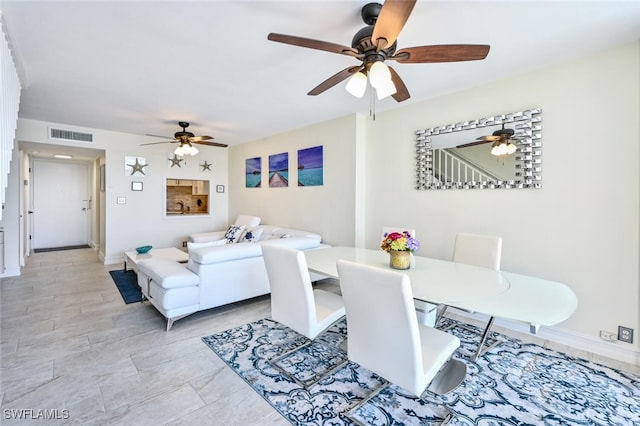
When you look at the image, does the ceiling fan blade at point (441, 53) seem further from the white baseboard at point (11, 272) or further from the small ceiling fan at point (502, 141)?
the white baseboard at point (11, 272)

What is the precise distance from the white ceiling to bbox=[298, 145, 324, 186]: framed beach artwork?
1042 mm

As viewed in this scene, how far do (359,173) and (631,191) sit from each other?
2752 mm

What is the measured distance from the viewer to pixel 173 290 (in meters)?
2.85

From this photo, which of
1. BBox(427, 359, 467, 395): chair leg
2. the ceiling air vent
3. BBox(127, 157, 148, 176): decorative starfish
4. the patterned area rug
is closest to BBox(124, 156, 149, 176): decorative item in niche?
BBox(127, 157, 148, 176): decorative starfish

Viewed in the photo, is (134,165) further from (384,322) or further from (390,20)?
(384,322)

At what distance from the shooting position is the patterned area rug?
1.78 meters

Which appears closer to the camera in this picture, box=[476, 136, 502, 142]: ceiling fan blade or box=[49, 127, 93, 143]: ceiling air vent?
box=[476, 136, 502, 142]: ceiling fan blade

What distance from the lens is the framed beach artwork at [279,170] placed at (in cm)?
552

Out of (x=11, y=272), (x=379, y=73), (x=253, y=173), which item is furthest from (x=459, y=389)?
(x=11, y=272)

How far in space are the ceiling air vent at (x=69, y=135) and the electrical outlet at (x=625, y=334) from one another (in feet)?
24.7

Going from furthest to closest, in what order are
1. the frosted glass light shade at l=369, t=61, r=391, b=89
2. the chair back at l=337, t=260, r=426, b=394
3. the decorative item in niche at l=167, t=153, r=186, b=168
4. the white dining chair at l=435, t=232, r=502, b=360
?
1. the decorative item in niche at l=167, t=153, r=186, b=168
2. the white dining chair at l=435, t=232, r=502, b=360
3. the frosted glass light shade at l=369, t=61, r=391, b=89
4. the chair back at l=337, t=260, r=426, b=394

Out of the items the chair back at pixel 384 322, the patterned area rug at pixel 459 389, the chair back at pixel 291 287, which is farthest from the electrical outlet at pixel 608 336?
the chair back at pixel 291 287

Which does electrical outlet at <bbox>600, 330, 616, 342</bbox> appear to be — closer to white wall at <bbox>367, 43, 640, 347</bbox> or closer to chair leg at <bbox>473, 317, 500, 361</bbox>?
white wall at <bbox>367, 43, 640, 347</bbox>

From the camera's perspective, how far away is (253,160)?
635cm
